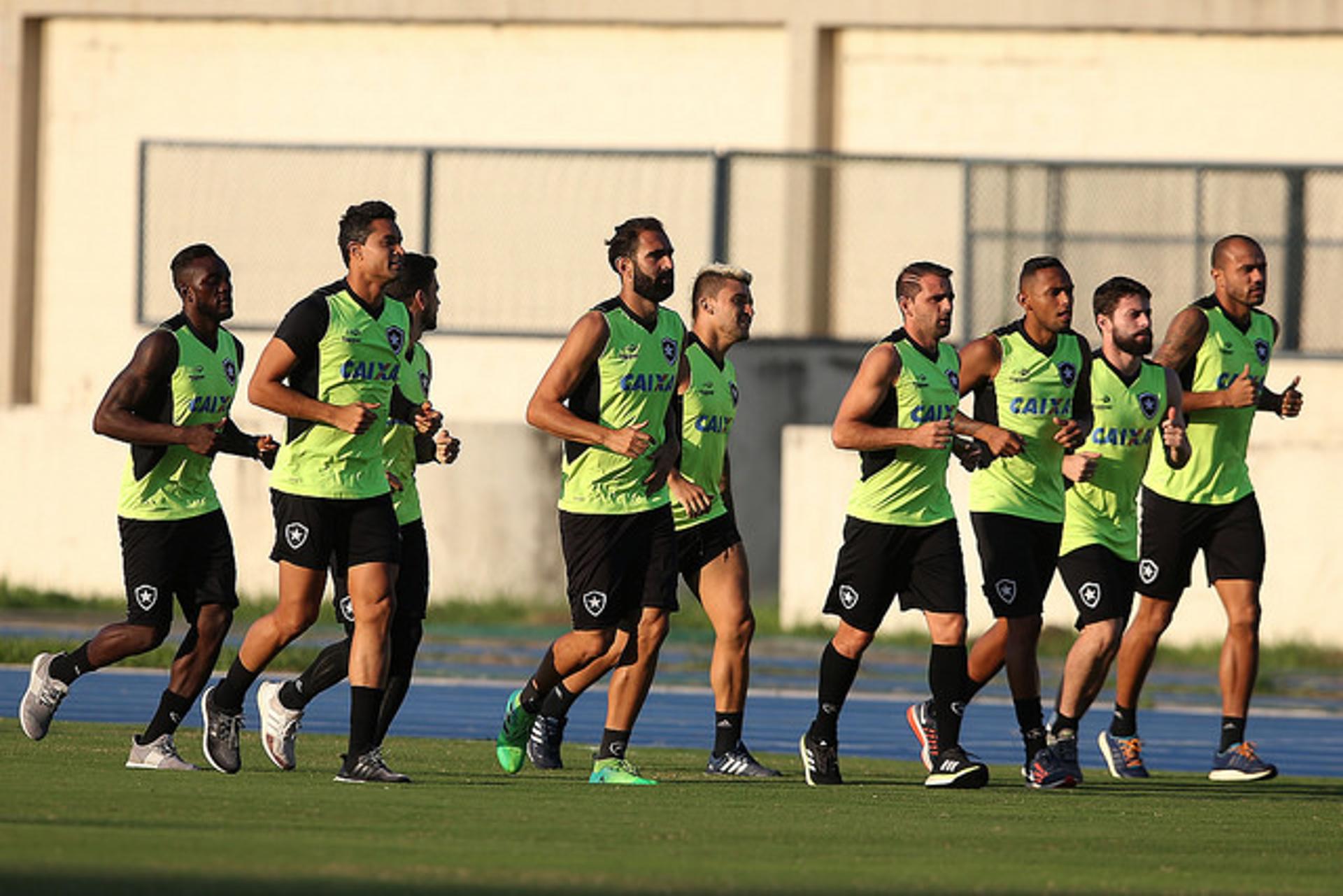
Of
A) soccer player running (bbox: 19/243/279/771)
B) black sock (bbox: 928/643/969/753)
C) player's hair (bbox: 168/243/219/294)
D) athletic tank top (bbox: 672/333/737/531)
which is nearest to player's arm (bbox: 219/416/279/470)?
soccer player running (bbox: 19/243/279/771)

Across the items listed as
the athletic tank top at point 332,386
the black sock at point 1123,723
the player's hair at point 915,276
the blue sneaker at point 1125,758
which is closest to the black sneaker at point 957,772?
the blue sneaker at point 1125,758

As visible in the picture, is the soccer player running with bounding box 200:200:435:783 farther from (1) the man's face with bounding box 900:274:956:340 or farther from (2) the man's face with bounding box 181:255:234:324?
(1) the man's face with bounding box 900:274:956:340

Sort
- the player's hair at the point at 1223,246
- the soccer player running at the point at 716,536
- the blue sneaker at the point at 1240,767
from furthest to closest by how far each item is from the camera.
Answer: the player's hair at the point at 1223,246, the blue sneaker at the point at 1240,767, the soccer player running at the point at 716,536

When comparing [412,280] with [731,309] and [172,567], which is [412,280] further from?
[172,567]

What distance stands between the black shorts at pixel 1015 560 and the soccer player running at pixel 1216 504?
1.06 meters

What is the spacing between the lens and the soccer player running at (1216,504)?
14.0 m

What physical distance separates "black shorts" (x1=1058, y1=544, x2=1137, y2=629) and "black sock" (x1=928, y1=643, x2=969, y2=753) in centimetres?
102

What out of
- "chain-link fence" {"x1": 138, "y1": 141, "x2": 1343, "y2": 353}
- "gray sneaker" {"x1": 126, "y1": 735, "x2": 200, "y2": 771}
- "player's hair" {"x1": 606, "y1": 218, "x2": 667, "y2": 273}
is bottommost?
"gray sneaker" {"x1": 126, "y1": 735, "x2": 200, "y2": 771}

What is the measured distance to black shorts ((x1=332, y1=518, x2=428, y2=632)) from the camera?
12328 mm

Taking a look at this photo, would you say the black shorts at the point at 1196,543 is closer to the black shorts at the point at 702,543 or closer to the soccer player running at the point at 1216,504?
the soccer player running at the point at 1216,504

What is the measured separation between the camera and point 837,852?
9453mm

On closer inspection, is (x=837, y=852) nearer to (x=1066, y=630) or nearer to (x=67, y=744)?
(x=67, y=744)

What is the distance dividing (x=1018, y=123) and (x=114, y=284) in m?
9.48

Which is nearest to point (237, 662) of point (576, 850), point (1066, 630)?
point (576, 850)
